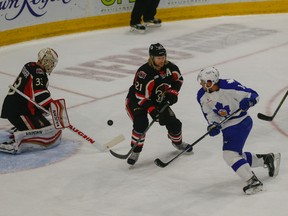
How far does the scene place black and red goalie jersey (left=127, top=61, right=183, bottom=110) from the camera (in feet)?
14.0

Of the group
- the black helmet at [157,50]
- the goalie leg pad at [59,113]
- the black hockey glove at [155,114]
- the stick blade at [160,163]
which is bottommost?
the stick blade at [160,163]

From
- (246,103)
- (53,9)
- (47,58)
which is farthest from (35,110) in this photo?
(53,9)

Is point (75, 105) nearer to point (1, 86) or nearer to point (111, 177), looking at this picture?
point (1, 86)

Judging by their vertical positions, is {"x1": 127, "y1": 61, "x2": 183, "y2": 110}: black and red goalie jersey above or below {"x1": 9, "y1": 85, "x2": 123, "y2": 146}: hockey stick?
above

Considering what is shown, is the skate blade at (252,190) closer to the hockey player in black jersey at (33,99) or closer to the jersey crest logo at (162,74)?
the jersey crest logo at (162,74)

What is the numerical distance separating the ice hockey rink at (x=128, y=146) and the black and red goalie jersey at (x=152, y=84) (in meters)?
0.45

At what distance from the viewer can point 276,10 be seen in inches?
390

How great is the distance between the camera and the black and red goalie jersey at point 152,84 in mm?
4273

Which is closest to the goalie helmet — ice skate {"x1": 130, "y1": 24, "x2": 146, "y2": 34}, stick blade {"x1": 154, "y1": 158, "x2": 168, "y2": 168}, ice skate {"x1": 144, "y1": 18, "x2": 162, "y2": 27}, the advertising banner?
stick blade {"x1": 154, "y1": 158, "x2": 168, "y2": 168}

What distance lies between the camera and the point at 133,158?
4379mm

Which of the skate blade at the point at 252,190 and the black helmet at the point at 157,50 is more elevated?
the black helmet at the point at 157,50

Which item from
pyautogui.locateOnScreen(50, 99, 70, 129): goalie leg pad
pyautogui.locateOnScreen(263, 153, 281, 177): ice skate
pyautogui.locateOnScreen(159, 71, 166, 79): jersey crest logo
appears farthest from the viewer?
pyautogui.locateOnScreen(50, 99, 70, 129): goalie leg pad

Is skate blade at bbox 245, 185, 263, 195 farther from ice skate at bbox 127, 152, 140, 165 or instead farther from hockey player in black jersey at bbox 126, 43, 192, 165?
ice skate at bbox 127, 152, 140, 165

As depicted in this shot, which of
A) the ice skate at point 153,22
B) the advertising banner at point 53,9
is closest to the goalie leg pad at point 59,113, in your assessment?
the advertising banner at point 53,9
